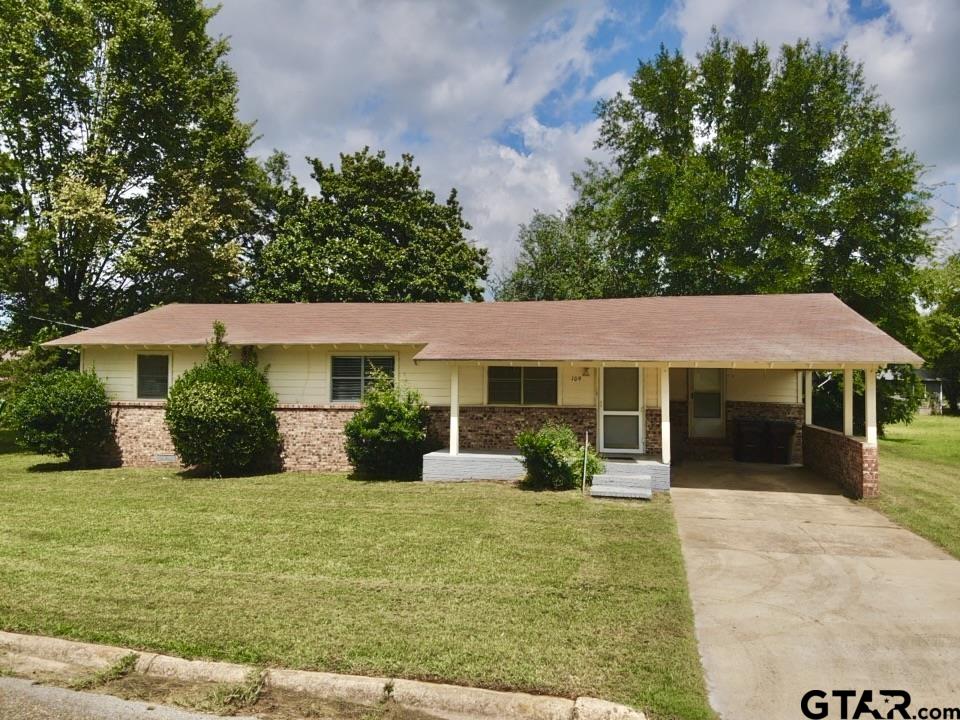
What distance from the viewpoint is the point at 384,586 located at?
657cm

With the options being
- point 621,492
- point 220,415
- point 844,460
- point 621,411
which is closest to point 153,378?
point 220,415

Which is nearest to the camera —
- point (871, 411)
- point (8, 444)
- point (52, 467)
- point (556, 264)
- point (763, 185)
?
point (871, 411)

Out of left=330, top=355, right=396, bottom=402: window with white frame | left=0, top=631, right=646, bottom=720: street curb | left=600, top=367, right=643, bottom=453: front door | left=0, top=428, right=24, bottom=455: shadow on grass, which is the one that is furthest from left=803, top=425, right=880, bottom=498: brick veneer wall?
left=0, top=428, right=24, bottom=455: shadow on grass

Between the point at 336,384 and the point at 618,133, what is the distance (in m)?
25.0

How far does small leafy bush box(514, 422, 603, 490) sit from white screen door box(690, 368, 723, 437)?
19.1ft

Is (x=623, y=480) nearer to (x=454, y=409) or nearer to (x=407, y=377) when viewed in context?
(x=454, y=409)

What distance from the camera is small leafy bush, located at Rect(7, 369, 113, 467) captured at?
50.1 ft

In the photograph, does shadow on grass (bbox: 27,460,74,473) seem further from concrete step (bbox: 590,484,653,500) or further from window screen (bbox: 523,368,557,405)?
concrete step (bbox: 590,484,653,500)

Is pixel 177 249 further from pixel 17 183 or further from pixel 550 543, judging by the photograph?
pixel 550 543

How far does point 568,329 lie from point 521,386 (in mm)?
1807

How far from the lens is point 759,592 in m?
6.61

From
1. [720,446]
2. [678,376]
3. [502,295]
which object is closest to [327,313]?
[678,376]

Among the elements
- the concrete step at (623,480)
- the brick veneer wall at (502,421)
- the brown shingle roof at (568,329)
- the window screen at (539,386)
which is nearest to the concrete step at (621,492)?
the concrete step at (623,480)

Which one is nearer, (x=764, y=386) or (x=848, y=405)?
(x=848, y=405)
